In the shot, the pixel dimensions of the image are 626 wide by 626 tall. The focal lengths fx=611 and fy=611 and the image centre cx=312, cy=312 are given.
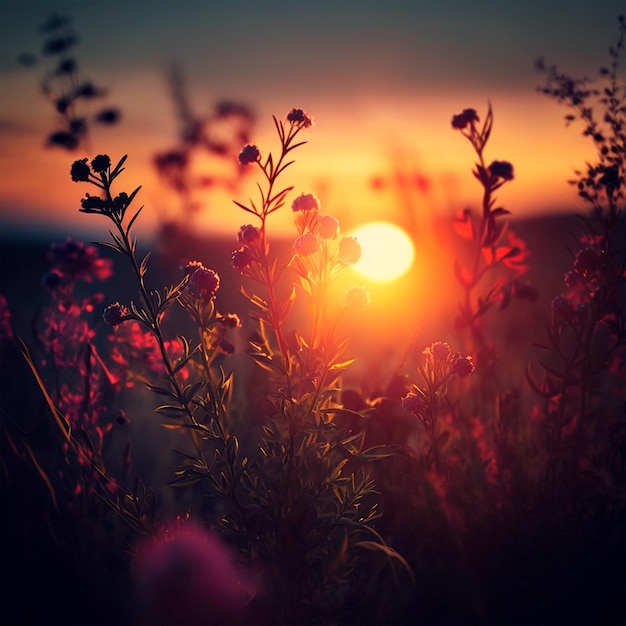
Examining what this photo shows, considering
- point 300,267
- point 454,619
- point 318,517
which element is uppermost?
point 300,267

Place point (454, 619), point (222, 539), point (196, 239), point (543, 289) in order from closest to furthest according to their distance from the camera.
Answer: point (454, 619) < point (222, 539) < point (196, 239) < point (543, 289)

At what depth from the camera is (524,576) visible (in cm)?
257

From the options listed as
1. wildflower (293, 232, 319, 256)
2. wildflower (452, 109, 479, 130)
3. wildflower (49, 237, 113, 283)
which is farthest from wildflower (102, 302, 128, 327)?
wildflower (452, 109, 479, 130)

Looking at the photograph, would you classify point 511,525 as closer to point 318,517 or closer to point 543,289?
point 318,517

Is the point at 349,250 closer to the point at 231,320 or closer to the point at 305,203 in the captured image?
the point at 305,203

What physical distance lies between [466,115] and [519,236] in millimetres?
1068

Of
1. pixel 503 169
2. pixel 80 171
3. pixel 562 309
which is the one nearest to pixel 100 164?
pixel 80 171

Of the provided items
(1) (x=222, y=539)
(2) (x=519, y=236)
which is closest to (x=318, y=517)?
(1) (x=222, y=539)

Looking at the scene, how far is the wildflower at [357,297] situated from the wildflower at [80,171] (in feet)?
3.25

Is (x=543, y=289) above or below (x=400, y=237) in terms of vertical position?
below

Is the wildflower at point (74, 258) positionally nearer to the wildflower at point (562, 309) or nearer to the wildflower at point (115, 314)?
the wildflower at point (115, 314)

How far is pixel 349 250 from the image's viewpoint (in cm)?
209

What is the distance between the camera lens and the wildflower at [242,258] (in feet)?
6.89

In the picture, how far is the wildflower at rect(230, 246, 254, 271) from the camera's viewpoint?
2100 mm
